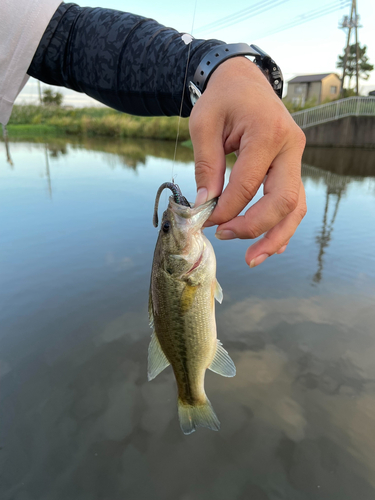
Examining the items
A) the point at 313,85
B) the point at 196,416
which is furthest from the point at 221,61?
the point at 313,85

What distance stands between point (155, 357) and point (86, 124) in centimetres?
3870

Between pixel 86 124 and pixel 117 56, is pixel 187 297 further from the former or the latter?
pixel 86 124

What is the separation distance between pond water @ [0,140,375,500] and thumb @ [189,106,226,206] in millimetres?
2466

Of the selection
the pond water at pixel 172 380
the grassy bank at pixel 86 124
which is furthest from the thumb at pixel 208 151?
the grassy bank at pixel 86 124

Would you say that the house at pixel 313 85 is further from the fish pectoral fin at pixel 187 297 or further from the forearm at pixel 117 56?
the fish pectoral fin at pixel 187 297

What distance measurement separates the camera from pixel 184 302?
1680mm

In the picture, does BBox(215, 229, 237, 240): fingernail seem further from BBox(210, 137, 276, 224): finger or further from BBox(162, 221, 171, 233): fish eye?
BBox(162, 221, 171, 233): fish eye

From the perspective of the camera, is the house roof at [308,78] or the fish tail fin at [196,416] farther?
the house roof at [308,78]

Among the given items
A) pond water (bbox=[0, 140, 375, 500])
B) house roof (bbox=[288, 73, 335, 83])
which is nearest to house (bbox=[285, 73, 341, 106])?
house roof (bbox=[288, 73, 335, 83])

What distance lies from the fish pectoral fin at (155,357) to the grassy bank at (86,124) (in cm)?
2482

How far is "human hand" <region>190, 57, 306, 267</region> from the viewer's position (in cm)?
119

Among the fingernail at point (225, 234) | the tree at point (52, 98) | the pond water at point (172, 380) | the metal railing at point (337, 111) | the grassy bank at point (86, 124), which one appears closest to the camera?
the fingernail at point (225, 234)

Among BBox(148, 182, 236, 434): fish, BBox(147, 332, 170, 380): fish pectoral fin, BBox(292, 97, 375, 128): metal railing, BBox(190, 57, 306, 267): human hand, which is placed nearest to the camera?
BBox(190, 57, 306, 267): human hand

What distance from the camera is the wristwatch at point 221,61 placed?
139cm
